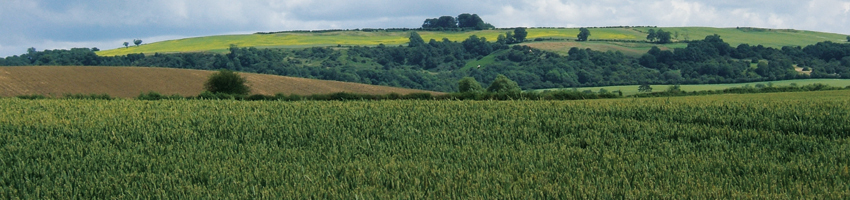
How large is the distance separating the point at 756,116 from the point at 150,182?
1607 centimetres

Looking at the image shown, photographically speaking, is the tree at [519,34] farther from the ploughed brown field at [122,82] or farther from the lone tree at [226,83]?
the lone tree at [226,83]

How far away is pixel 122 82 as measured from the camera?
66.6 m

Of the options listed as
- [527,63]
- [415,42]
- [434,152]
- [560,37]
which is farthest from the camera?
[560,37]

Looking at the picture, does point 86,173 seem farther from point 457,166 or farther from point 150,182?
point 457,166

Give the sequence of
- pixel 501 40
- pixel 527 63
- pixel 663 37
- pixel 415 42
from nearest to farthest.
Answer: pixel 527 63
pixel 663 37
pixel 501 40
pixel 415 42

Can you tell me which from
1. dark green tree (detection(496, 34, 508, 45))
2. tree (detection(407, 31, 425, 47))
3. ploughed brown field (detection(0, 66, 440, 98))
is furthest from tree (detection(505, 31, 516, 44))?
ploughed brown field (detection(0, 66, 440, 98))

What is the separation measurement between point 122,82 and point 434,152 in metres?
57.6

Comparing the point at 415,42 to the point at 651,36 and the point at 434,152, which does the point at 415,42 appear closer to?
the point at 651,36

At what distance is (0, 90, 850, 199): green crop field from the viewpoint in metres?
11.8

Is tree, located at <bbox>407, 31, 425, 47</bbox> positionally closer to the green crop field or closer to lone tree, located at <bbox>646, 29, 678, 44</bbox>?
lone tree, located at <bbox>646, 29, 678, 44</bbox>

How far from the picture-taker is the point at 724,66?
142m

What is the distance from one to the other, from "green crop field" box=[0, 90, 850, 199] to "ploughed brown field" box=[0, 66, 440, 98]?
35200 millimetres

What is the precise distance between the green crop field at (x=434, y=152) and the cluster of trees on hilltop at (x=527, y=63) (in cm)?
10927

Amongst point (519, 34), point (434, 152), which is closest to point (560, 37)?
point (519, 34)
